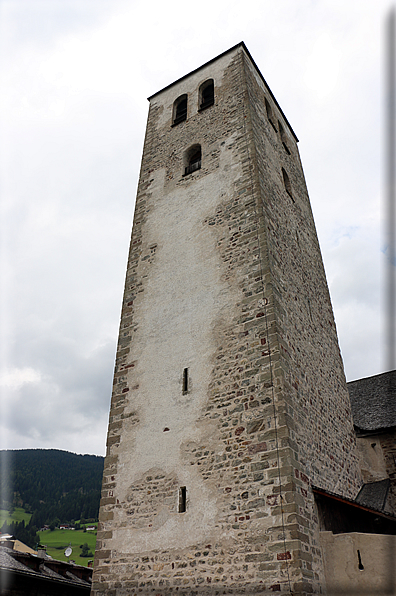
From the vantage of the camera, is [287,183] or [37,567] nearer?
[37,567]

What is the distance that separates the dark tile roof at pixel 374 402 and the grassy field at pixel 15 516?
4077 cm

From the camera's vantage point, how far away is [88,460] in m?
82.1

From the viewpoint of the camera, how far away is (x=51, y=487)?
2416 inches

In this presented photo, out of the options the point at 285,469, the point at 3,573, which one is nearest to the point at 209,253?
A: the point at 285,469

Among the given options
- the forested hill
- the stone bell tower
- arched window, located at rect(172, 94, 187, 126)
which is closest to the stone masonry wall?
the stone bell tower

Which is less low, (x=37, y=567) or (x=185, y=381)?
(x=185, y=381)

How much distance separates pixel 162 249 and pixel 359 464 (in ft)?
23.9

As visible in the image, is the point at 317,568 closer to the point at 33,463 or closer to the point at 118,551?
the point at 118,551

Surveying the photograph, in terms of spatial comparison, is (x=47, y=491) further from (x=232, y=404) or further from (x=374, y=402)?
(x=232, y=404)

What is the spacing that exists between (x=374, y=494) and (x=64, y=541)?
42.5 metres

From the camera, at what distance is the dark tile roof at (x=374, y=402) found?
12.4 m

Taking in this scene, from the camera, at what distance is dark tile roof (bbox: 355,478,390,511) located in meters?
9.13

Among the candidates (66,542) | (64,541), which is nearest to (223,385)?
(66,542)

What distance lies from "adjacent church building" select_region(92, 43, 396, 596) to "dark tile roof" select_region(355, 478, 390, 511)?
0.06m
